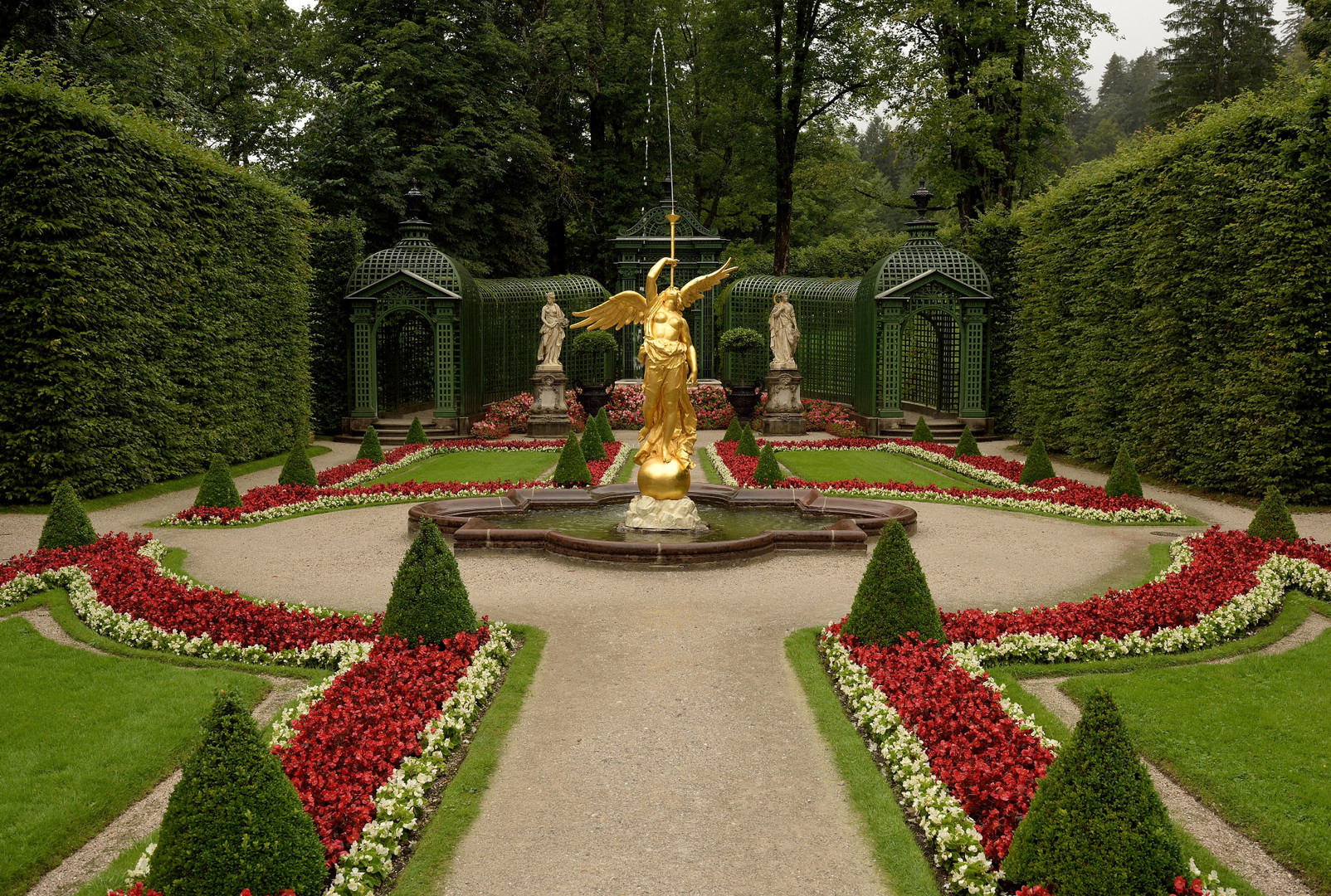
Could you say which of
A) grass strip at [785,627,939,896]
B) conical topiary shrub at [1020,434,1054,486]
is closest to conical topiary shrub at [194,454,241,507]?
grass strip at [785,627,939,896]

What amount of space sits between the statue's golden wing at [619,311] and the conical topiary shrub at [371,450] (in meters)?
8.76

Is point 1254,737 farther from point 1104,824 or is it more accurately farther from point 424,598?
point 424,598

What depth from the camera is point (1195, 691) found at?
6.86 meters

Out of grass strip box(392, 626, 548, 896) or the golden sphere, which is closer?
grass strip box(392, 626, 548, 896)

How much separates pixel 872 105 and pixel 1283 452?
26031mm

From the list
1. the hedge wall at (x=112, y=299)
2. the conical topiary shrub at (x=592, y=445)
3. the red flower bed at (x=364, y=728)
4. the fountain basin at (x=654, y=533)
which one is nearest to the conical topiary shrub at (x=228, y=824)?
the red flower bed at (x=364, y=728)

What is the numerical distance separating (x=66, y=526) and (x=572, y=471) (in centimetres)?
720

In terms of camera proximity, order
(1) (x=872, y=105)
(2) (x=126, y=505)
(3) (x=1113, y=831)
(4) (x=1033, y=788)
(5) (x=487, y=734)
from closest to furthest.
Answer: (3) (x=1113, y=831) → (4) (x=1033, y=788) → (5) (x=487, y=734) → (2) (x=126, y=505) → (1) (x=872, y=105)

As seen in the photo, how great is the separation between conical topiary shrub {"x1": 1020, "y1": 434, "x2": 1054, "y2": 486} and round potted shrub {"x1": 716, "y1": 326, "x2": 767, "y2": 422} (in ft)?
32.5

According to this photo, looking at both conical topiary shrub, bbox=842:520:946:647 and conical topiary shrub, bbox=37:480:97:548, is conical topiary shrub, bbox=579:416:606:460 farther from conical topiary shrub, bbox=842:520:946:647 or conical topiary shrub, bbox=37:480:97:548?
conical topiary shrub, bbox=842:520:946:647

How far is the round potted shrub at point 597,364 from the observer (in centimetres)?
2648

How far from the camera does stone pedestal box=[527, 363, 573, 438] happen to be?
83.0ft

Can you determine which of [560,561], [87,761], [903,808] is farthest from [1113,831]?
[560,561]

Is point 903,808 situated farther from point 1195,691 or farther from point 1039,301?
point 1039,301
